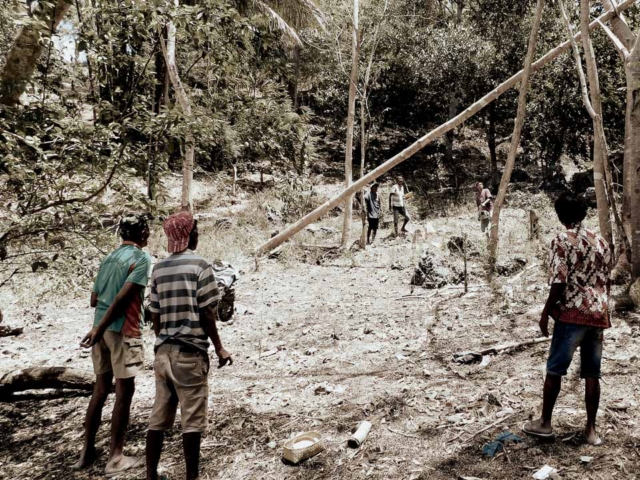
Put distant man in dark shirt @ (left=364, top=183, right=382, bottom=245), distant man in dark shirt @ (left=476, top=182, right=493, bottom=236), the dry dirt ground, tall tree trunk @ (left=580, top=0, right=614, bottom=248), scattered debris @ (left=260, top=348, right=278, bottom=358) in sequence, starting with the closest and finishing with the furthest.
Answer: the dry dirt ground < scattered debris @ (left=260, top=348, right=278, bottom=358) < tall tree trunk @ (left=580, top=0, right=614, bottom=248) < distant man in dark shirt @ (left=476, top=182, right=493, bottom=236) < distant man in dark shirt @ (left=364, top=183, right=382, bottom=245)

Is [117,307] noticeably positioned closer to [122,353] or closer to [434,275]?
[122,353]

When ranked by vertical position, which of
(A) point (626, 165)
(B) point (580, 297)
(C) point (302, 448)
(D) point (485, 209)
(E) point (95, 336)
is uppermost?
(D) point (485, 209)

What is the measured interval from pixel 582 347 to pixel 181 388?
232 centimetres

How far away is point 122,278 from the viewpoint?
9.84 feet

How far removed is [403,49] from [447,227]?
10340 millimetres

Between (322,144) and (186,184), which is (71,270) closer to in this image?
(186,184)

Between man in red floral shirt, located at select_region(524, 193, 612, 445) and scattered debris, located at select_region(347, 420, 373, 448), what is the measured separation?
122 centimetres

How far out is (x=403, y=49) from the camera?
67.1ft

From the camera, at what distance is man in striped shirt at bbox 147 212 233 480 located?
262cm

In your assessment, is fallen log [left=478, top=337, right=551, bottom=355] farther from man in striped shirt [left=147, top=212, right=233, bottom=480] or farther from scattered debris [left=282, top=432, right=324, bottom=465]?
man in striped shirt [left=147, top=212, right=233, bottom=480]

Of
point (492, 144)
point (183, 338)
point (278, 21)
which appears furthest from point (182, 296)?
point (492, 144)

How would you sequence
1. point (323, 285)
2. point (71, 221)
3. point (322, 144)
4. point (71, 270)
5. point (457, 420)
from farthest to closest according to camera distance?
point (322, 144), point (323, 285), point (71, 270), point (71, 221), point (457, 420)

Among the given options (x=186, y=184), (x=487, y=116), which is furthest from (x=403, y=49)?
(x=186, y=184)

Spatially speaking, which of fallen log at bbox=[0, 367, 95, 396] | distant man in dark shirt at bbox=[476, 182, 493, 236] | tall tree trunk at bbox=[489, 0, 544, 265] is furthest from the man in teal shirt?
distant man in dark shirt at bbox=[476, 182, 493, 236]
